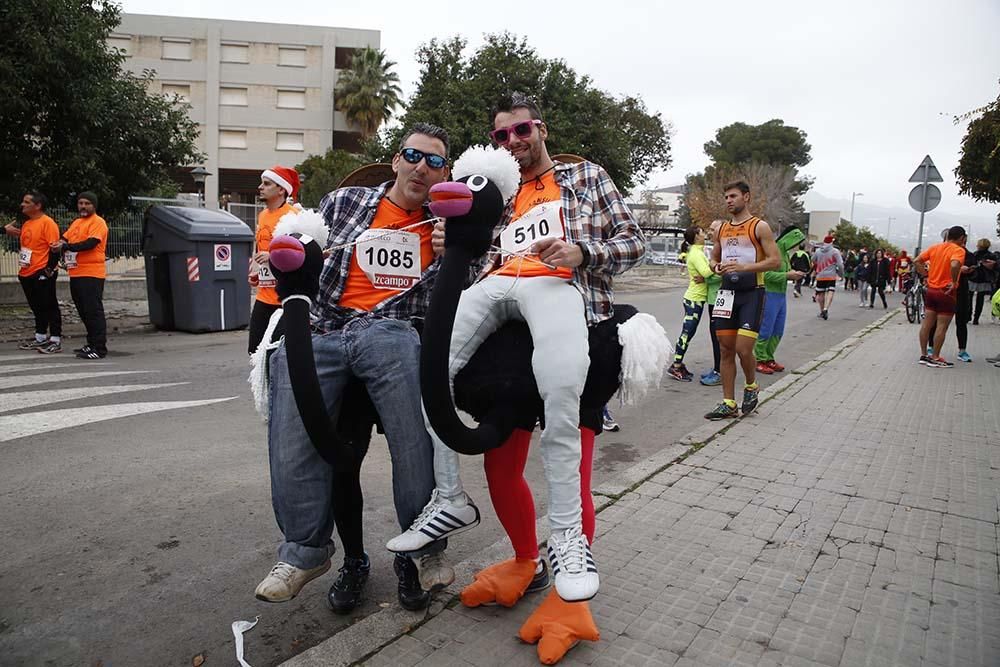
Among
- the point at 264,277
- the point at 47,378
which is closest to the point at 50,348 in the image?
the point at 47,378

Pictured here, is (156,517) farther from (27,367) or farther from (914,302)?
(914,302)

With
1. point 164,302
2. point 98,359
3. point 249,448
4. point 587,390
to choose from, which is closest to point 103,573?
point 249,448

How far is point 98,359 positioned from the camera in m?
8.67

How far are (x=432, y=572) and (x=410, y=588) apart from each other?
116mm

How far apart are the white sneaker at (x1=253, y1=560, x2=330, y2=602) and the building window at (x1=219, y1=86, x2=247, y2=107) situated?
42287 mm

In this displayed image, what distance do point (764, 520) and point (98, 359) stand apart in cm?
787

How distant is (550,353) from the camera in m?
2.48

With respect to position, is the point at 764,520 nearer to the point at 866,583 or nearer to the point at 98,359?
the point at 866,583

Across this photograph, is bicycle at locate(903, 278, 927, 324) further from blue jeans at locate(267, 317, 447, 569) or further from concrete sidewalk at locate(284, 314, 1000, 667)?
blue jeans at locate(267, 317, 447, 569)

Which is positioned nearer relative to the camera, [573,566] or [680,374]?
[573,566]

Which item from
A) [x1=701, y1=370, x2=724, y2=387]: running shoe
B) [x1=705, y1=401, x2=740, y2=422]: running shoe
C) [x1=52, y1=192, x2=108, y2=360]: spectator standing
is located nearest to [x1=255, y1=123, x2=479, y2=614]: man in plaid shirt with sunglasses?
[x1=705, y1=401, x2=740, y2=422]: running shoe

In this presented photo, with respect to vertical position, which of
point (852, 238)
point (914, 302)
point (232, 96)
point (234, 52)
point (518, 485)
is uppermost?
point (234, 52)

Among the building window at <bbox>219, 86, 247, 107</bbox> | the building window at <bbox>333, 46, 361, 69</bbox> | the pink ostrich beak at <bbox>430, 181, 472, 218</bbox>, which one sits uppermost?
the building window at <bbox>333, 46, 361, 69</bbox>

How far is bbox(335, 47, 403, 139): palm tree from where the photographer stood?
40406 millimetres
